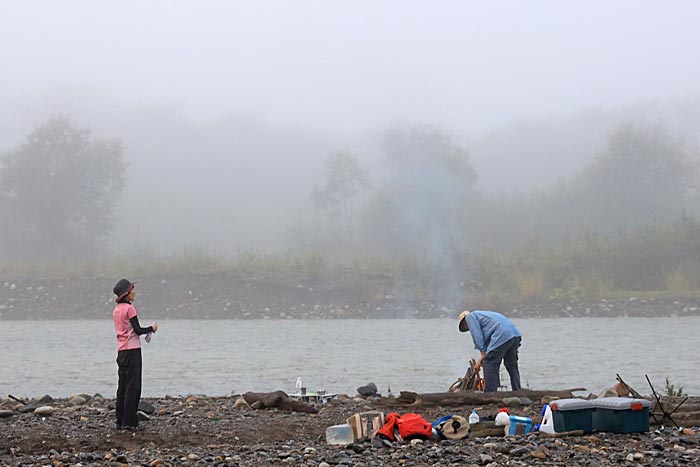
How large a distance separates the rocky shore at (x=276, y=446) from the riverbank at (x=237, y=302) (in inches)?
2189

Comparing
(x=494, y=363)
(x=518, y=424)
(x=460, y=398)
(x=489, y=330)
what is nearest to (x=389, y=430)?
(x=518, y=424)

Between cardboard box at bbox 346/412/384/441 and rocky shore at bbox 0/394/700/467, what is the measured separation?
1.08 ft

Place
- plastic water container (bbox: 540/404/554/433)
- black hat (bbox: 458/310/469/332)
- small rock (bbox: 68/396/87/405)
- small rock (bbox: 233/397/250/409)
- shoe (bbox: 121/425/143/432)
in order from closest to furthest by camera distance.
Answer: plastic water container (bbox: 540/404/554/433) → shoe (bbox: 121/425/143/432) → small rock (bbox: 233/397/250/409) → black hat (bbox: 458/310/469/332) → small rock (bbox: 68/396/87/405)

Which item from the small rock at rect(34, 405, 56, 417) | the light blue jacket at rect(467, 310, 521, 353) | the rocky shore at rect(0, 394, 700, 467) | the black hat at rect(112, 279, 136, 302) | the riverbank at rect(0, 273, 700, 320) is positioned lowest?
the rocky shore at rect(0, 394, 700, 467)

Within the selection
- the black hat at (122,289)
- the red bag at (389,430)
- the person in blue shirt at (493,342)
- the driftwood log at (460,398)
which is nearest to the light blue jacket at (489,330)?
the person in blue shirt at (493,342)

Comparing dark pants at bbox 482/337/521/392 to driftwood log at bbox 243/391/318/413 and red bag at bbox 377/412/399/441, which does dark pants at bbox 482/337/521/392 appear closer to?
driftwood log at bbox 243/391/318/413

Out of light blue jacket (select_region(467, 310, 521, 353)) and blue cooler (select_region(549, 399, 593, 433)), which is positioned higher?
light blue jacket (select_region(467, 310, 521, 353))

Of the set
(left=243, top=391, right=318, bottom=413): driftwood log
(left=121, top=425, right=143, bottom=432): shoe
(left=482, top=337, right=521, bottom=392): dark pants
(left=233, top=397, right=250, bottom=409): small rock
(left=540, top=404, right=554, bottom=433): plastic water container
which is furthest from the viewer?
(left=233, top=397, right=250, bottom=409): small rock

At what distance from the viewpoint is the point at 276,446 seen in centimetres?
1134

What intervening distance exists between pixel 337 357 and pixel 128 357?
22798 mm

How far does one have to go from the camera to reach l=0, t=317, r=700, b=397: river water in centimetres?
2430

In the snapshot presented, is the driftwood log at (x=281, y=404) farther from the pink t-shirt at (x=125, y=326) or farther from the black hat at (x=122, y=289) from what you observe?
the black hat at (x=122, y=289)

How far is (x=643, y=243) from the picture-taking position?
69938 mm

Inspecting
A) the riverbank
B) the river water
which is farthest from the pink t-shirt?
the riverbank
